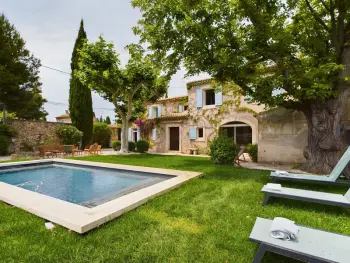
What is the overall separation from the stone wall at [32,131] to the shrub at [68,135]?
73cm

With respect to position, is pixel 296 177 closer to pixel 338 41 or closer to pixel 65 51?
pixel 338 41

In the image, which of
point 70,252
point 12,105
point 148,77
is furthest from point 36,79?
→ point 70,252

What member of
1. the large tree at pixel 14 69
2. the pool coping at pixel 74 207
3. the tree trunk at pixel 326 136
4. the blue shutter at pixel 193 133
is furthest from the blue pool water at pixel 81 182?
the large tree at pixel 14 69

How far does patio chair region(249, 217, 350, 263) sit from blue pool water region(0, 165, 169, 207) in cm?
397

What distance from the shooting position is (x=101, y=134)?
24875 mm

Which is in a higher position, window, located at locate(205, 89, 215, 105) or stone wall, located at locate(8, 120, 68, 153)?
window, located at locate(205, 89, 215, 105)

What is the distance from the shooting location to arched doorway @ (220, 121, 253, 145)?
15352 mm

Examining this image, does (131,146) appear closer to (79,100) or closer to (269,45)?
(79,100)

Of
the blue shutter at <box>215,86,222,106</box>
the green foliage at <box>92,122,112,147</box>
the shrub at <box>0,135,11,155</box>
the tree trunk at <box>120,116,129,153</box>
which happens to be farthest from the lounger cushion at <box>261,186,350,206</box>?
the green foliage at <box>92,122,112,147</box>

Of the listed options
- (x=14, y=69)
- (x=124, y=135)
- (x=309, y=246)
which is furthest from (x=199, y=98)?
(x=14, y=69)

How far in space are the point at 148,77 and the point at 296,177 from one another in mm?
12674

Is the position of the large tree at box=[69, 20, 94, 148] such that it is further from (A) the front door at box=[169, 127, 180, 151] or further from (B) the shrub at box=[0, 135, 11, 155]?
(A) the front door at box=[169, 127, 180, 151]

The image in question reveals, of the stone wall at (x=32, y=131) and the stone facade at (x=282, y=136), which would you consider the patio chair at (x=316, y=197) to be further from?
the stone wall at (x=32, y=131)

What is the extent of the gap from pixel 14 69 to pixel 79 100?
6.12 metres
